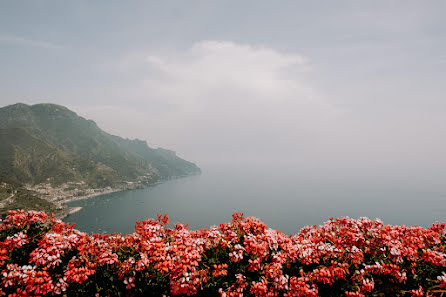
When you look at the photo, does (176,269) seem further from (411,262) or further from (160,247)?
(411,262)

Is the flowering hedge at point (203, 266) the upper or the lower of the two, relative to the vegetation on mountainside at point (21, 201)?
upper

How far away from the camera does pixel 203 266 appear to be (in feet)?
20.9

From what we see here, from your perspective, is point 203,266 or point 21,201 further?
point 21,201

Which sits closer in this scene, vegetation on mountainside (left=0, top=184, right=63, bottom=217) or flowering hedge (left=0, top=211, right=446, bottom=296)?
flowering hedge (left=0, top=211, right=446, bottom=296)

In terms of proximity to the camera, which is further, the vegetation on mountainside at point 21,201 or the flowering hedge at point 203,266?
the vegetation on mountainside at point 21,201

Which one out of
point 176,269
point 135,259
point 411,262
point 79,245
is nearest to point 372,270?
point 411,262

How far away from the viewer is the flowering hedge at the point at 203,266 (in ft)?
18.0

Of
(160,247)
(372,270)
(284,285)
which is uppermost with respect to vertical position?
(160,247)

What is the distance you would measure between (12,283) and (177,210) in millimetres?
190312

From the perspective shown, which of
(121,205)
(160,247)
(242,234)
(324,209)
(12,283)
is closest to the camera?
(12,283)

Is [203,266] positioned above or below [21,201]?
above

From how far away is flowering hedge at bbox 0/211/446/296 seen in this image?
5.48 m

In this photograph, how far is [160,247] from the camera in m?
6.03

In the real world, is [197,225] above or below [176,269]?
below
